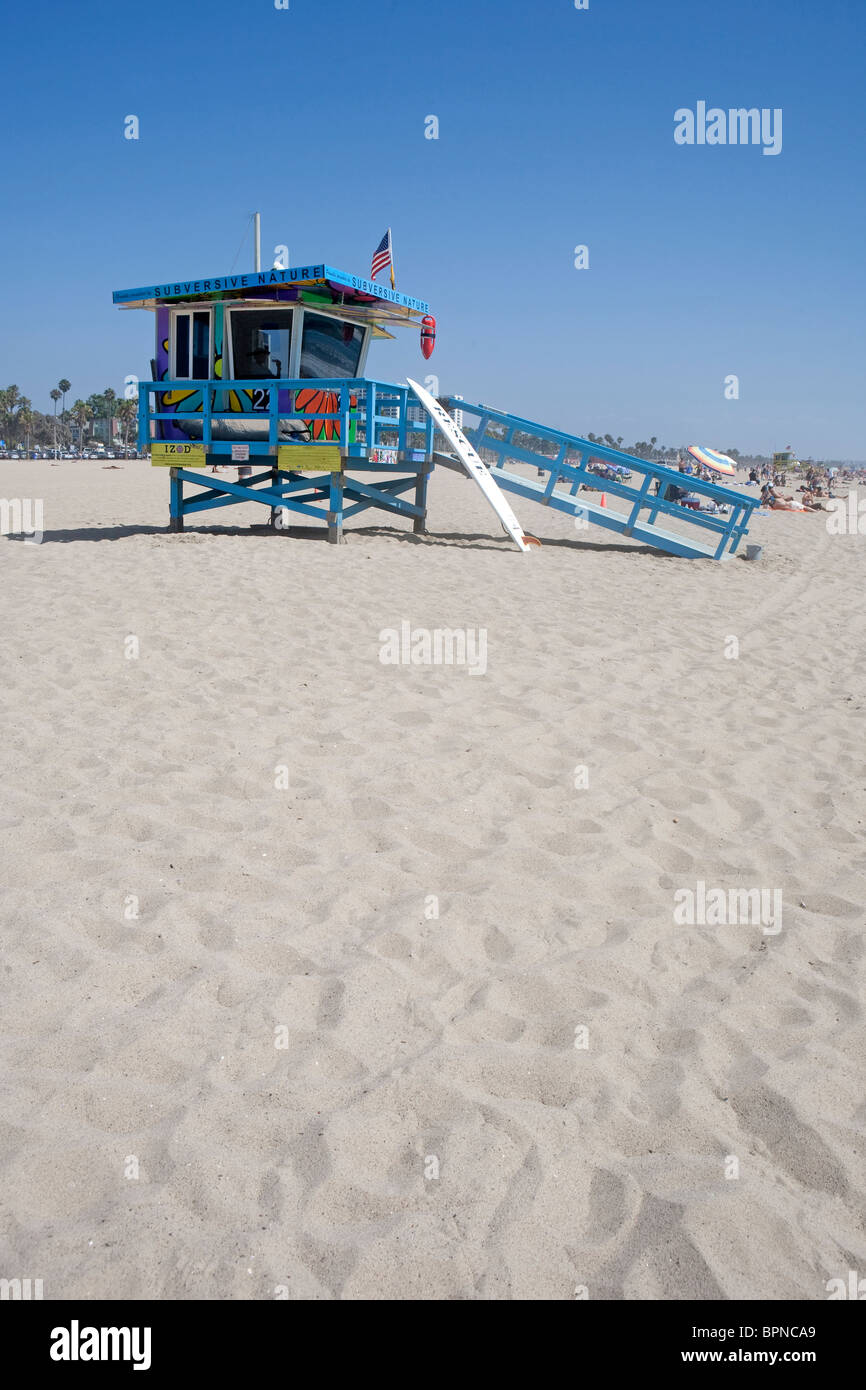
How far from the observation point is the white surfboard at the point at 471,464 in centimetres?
1332

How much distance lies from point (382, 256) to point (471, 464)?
3.48m

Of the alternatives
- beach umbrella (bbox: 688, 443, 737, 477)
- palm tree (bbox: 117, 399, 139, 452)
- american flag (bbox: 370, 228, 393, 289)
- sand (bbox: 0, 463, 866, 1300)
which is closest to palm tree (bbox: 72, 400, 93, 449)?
palm tree (bbox: 117, 399, 139, 452)

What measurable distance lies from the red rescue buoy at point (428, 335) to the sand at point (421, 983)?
344 inches

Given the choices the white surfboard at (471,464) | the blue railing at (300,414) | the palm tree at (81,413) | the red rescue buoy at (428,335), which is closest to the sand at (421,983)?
A: the blue railing at (300,414)

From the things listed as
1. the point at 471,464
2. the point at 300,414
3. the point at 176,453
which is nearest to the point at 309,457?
the point at 300,414

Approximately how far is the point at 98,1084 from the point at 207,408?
11.6 metres

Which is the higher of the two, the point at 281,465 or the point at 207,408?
the point at 207,408

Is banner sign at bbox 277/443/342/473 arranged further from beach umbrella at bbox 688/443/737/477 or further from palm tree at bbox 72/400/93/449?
palm tree at bbox 72/400/93/449

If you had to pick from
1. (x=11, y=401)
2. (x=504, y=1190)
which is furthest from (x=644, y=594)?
(x=11, y=401)

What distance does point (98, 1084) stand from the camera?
2539 millimetres

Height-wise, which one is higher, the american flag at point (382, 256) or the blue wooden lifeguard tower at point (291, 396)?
the american flag at point (382, 256)

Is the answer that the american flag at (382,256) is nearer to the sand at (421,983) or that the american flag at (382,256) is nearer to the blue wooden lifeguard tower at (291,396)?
the blue wooden lifeguard tower at (291,396)

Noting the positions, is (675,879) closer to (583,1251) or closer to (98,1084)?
(583,1251)
